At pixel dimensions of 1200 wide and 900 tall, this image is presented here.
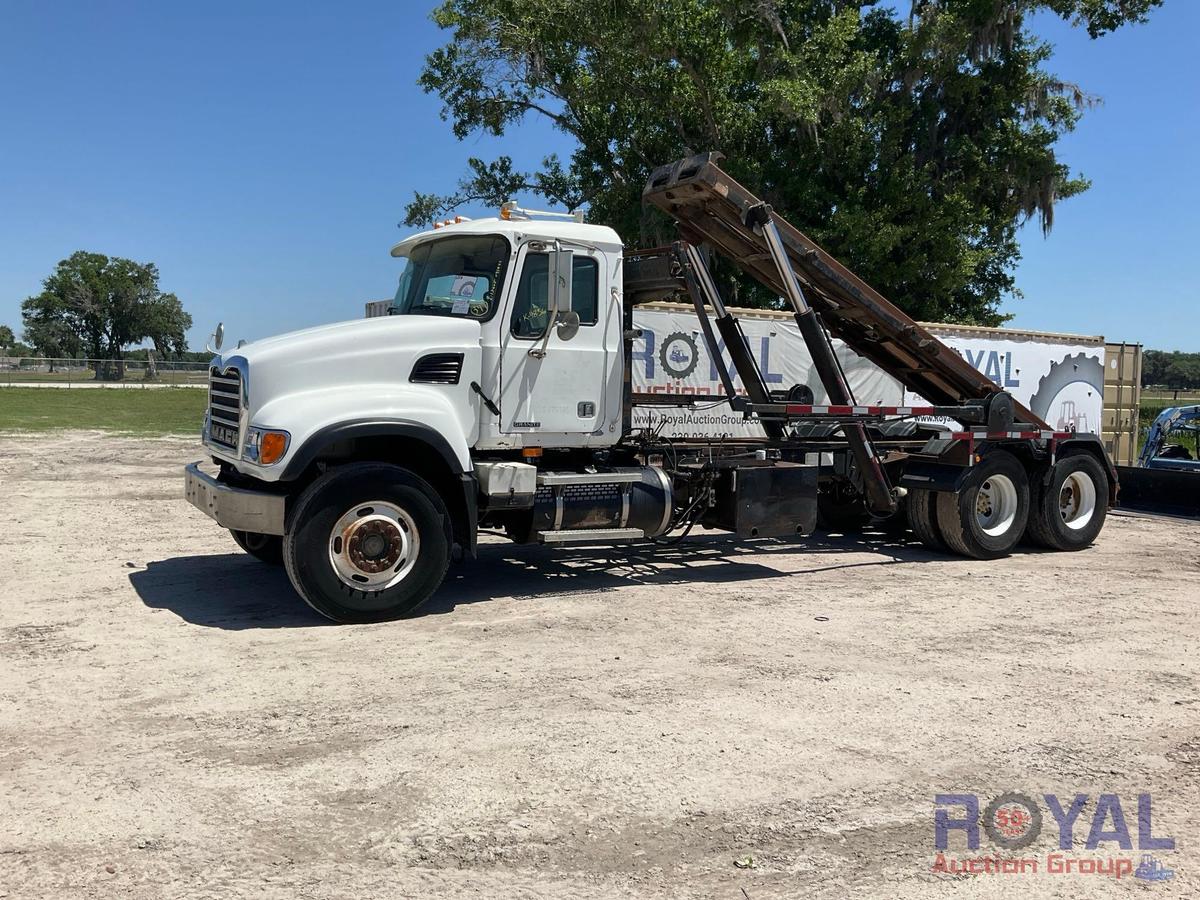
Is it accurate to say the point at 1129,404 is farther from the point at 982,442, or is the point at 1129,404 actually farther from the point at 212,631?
the point at 212,631

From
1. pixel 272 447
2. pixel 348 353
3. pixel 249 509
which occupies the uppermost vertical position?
pixel 348 353

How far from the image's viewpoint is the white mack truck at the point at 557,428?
7.13 metres

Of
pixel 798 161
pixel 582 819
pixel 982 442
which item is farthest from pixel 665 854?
pixel 798 161

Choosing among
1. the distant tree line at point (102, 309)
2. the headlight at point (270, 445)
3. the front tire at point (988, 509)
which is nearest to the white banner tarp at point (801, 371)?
the front tire at point (988, 509)

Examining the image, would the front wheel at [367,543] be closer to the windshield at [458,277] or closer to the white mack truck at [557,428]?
the white mack truck at [557,428]

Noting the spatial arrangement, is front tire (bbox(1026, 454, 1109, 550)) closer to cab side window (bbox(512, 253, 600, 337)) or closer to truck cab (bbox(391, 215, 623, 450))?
truck cab (bbox(391, 215, 623, 450))

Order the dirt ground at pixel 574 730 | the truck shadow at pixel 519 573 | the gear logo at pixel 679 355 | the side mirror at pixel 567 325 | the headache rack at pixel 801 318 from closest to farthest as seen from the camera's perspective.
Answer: the dirt ground at pixel 574 730 → the truck shadow at pixel 519 573 → the side mirror at pixel 567 325 → the headache rack at pixel 801 318 → the gear logo at pixel 679 355

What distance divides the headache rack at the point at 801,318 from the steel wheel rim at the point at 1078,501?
71 cm

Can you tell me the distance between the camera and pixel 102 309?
9150 centimetres

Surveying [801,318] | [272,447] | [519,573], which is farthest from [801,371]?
[272,447]

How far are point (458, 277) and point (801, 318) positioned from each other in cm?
330

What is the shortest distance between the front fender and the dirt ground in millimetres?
1177

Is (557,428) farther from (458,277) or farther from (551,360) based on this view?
(458,277)

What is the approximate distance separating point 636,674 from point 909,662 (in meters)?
1.75
